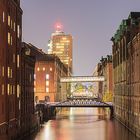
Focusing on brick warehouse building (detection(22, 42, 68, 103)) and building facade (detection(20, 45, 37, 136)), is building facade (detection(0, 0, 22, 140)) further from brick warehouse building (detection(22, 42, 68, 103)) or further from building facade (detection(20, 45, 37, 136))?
brick warehouse building (detection(22, 42, 68, 103))

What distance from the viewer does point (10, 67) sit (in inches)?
2901

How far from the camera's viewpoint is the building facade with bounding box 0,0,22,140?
66.8 m

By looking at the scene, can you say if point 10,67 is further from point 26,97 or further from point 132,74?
point 132,74

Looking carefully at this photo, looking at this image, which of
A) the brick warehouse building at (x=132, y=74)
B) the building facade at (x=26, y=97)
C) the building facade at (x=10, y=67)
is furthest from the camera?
the brick warehouse building at (x=132, y=74)

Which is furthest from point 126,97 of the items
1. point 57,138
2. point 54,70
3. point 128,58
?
point 54,70

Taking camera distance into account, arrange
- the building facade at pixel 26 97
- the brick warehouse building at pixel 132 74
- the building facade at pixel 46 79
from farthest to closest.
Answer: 1. the building facade at pixel 46 79
2. the brick warehouse building at pixel 132 74
3. the building facade at pixel 26 97

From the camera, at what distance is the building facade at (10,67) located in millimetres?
66812

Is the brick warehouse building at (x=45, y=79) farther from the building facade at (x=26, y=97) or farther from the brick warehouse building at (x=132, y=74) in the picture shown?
the building facade at (x=26, y=97)

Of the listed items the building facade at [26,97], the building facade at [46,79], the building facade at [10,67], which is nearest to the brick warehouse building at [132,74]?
the building facade at [26,97]

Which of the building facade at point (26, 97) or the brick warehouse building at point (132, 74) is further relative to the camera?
the brick warehouse building at point (132, 74)

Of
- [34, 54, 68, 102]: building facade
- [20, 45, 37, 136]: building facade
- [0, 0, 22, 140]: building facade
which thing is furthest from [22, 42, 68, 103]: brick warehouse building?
[0, 0, 22, 140]: building facade

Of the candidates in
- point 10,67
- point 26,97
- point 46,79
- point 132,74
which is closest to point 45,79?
point 46,79

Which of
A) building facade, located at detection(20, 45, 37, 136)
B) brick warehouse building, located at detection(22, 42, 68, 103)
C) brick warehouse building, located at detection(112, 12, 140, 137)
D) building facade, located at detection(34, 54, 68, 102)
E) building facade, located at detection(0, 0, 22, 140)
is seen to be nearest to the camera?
building facade, located at detection(0, 0, 22, 140)

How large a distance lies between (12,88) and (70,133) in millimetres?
25371
